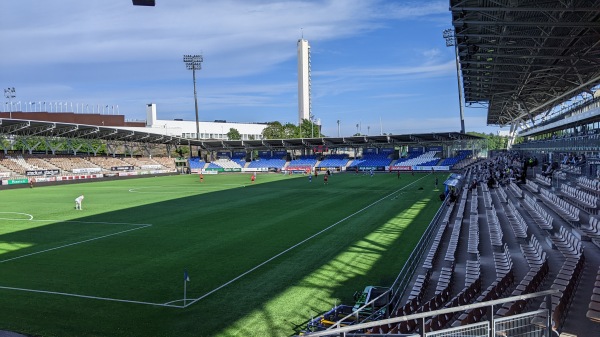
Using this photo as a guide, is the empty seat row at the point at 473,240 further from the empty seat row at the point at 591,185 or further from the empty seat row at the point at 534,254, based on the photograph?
the empty seat row at the point at 591,185

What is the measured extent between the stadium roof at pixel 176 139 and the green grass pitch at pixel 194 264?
118 ft

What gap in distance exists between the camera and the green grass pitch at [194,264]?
11.6 meters

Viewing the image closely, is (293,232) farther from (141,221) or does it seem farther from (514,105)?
(514,105)

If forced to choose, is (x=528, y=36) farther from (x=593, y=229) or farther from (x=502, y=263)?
(x=502, y=263)

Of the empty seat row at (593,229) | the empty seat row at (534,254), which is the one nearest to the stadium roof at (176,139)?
the empty seat row at (593,229)

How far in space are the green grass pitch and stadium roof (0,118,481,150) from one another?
118 feet

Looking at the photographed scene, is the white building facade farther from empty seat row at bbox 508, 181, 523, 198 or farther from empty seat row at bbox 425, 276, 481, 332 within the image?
empty seat row at bbox 425, 276, 481, 332

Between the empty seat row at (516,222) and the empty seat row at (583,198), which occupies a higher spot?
the empty seat row at (583,198)

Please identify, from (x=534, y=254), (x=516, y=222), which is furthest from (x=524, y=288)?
(x=516, y=222)

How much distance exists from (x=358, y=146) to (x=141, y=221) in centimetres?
6242

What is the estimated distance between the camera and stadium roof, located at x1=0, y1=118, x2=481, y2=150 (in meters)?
64.7

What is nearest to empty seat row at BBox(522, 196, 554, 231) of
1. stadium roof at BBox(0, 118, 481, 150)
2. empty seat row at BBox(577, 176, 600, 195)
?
empty seat row at BBox(577, 176, 600, 195)

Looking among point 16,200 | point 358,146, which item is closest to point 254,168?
point 358,146

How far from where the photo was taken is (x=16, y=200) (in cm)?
4125
